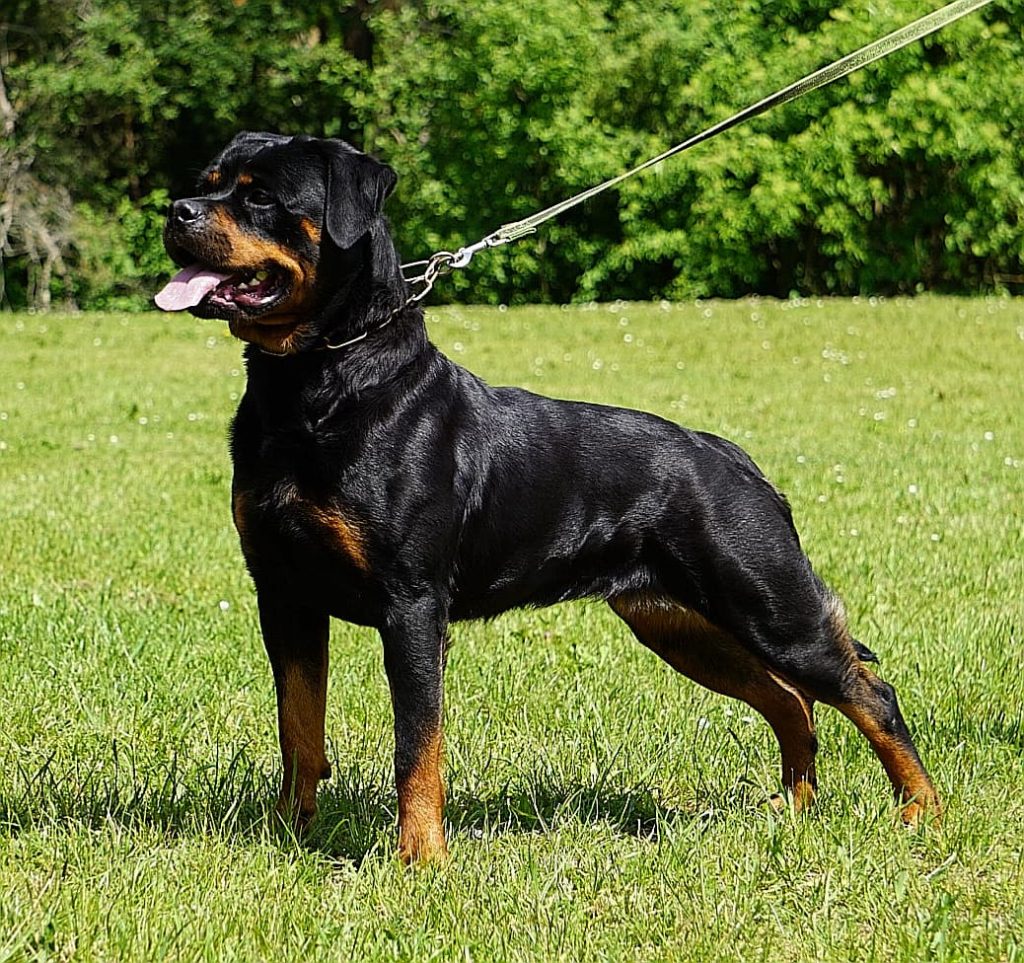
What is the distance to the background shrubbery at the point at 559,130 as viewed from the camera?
2281 centimetres

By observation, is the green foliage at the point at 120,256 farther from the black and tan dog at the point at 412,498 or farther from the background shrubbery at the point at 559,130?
the black and tan dog at the point at 412,498

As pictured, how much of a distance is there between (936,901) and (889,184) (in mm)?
21198

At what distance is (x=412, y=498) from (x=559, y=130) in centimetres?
2202

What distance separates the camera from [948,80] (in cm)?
2245

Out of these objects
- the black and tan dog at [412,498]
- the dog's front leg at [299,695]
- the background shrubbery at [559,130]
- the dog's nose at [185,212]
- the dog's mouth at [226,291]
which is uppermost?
the dog's nose at [185,212]

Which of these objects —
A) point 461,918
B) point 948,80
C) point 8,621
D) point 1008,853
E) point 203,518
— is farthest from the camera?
point 948,80

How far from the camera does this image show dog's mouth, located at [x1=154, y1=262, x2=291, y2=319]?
3795 millimetres

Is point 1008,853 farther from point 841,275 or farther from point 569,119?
point 569,119

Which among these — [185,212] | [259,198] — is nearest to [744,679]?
[259,198]

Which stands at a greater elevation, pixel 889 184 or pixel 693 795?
pixel 693 795

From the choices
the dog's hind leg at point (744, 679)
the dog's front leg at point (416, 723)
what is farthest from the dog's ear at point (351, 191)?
the dog's hind leg at point (744, 679)

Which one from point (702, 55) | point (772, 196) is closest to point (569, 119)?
point (702, 55)

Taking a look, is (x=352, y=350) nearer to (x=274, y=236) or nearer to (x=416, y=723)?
(x=274, y=236)

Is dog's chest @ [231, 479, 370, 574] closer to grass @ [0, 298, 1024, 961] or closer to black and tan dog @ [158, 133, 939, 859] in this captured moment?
black and tan dog @ [158, 133, 939, 859]
